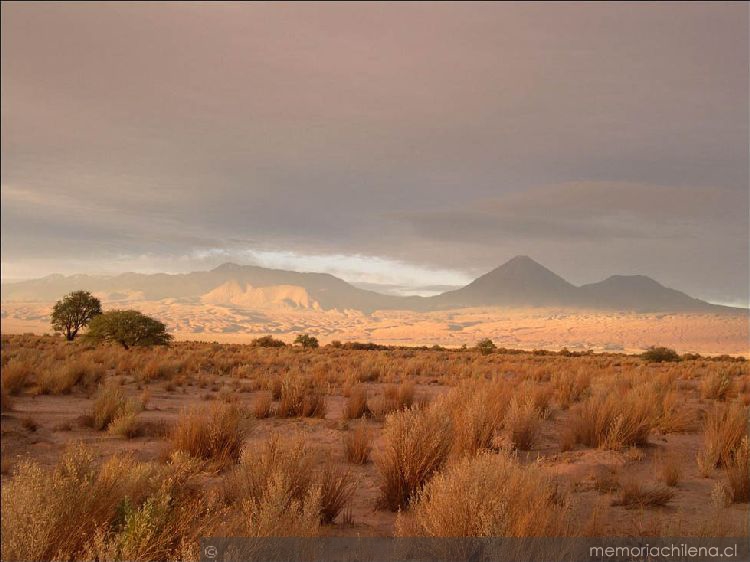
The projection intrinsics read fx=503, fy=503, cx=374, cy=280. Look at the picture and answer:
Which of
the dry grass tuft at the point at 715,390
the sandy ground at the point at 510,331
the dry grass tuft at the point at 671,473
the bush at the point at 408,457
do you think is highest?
the bush at the point at 408,457

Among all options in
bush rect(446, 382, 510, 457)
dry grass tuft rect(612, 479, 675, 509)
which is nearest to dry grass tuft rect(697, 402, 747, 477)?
dry grass tuft rect(612, 479, 675, 509)

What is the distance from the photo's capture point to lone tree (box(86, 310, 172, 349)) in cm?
3572

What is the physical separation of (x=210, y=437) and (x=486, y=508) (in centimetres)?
506

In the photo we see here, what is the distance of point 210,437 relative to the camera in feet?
25.6

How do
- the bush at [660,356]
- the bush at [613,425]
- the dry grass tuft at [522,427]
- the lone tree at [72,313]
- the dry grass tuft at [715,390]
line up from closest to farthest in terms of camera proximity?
1. the dry grass tuft at [522,427]
2. the bush at [613,425]
3. the dry grass tuft at [715,390]
4. the bush at [660,356]
5. the lone tree at [72,313]

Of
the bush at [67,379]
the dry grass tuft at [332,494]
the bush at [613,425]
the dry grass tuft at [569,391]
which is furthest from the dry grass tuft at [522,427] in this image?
the bush at [67,379]

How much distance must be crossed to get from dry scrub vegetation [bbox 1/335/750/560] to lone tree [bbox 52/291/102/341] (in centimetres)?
3491

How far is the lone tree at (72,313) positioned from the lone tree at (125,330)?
10.3 meters

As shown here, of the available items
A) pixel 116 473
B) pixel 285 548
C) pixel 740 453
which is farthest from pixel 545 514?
pixel 740 453

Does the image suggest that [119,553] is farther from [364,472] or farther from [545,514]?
[364,472]

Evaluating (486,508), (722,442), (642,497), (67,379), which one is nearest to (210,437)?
(486,508)

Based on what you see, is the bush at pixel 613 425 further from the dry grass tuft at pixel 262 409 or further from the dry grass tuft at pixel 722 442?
the dry grass tuft at pixel 262 409

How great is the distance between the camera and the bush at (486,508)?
4.08 m

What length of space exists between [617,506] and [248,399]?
11612mm
